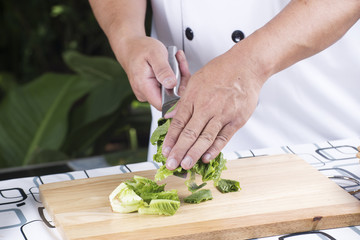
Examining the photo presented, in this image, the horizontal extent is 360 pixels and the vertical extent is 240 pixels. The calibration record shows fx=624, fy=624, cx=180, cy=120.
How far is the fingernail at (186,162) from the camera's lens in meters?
1.49

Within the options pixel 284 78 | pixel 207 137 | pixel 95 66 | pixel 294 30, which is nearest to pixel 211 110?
pixel 207 137

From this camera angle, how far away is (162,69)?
1.72m

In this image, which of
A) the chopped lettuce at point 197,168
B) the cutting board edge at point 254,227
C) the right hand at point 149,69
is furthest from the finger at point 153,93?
the cutting board edge at point 254,227

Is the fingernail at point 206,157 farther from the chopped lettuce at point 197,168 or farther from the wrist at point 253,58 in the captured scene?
the wrist at point 253,58

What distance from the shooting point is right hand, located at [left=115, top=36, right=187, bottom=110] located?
5.61 feet

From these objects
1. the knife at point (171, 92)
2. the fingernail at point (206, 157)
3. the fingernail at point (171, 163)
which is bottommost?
the fingernail at point (206, 157)

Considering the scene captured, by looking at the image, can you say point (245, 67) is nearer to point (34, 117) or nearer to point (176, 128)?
point (176, 128)

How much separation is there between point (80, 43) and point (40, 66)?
0.33 metres

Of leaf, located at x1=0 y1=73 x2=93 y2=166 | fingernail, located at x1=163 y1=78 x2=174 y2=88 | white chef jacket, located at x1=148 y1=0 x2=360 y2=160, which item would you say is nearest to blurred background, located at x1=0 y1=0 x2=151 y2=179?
leaf, located at x1=0 y1=73 x2=93 y2=166

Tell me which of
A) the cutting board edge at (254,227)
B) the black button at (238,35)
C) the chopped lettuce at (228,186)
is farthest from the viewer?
the black button at (238,35)

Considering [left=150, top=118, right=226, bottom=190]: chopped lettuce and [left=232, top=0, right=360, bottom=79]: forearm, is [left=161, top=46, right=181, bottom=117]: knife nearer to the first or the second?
[left=150, top=118, right=226, bottom=190]: chopped lettuce

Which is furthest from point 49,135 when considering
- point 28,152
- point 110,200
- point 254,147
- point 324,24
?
point 324,24

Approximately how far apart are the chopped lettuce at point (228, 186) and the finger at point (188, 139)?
14 centimetres

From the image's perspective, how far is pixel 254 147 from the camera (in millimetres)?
2133
